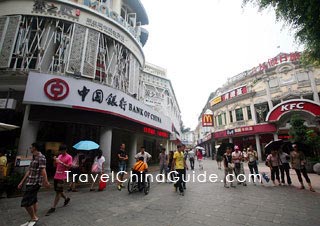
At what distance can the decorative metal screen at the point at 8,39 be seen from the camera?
9.98 m

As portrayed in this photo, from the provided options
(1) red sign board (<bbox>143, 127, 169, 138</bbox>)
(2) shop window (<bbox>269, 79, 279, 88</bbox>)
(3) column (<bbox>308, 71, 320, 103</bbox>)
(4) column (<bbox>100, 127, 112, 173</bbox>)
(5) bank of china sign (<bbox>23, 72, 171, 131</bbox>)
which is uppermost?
(2) shop window (<bbox>269, 79, 279, 88</bbox>)

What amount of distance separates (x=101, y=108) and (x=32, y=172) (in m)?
6.25

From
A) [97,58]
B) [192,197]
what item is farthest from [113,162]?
[192,197]

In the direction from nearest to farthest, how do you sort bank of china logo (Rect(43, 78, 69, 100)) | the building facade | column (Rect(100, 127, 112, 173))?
bank of china logo (Rect(43, 78, 69, 100))
column (Rect(100, 127, 112, 173))
the building facade

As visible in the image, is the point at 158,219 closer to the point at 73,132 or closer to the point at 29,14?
the point at 73,132

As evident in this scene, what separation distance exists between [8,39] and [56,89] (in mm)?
4779

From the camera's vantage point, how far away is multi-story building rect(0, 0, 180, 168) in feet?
30.3

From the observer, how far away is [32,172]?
4273 millimetres

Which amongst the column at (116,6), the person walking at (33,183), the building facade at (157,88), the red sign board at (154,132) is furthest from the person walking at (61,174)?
the building facade at (157,88)

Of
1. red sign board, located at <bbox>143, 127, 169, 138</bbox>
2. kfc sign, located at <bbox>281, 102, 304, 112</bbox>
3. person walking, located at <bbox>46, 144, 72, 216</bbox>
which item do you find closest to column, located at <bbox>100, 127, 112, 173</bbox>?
red sign board, located at <bbox>143, 127, 169, 138</bbox>

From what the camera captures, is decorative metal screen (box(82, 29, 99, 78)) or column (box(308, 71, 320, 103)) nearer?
decorative metal screen (box(82, 29, 99, 78))

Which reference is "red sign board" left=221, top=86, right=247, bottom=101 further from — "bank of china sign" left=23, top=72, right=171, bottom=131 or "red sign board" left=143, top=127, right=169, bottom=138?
"bank of china sign" left=23, top=72, right=171, bottom=131

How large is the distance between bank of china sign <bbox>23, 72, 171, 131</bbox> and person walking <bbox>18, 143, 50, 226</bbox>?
17.7ft

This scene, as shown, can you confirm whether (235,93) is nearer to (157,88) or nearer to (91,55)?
(157,88)
